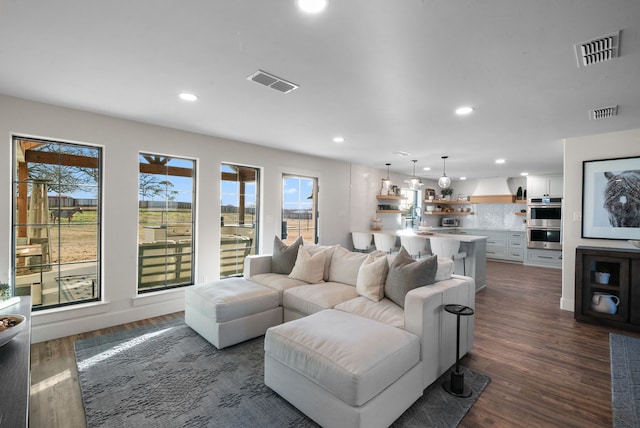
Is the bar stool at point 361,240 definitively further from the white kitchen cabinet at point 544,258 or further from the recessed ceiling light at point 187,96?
the white kitchen cabinet at point 544,258

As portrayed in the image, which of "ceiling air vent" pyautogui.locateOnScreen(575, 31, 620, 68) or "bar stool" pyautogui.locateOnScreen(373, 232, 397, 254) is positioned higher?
"ceiling air vent" pyautogui.locateOnScreen(575, 31, 620, 68)

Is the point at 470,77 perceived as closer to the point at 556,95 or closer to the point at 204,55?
the point at 556,95

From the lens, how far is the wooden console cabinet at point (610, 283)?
139 inches

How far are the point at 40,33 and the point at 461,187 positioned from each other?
33.1ft

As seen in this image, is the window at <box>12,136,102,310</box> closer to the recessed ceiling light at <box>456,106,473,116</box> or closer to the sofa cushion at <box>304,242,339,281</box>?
the sofa cushion at <box>304,242,339,281</box>

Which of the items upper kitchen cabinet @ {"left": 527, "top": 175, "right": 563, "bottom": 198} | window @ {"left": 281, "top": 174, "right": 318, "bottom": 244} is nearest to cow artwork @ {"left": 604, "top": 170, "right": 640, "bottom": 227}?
upper kitchen cabinet @ {"left": 527, "top": 175, "right": 563, "bottom": 198}

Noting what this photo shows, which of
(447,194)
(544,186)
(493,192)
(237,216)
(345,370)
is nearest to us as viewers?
(345,370)

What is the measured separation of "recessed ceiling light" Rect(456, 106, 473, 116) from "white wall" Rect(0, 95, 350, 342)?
3.03 meters

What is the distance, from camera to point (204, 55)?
2133 millimetres

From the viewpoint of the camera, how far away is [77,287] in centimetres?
352

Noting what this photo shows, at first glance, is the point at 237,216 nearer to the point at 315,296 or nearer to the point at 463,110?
the point at 315,296

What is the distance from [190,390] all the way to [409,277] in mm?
1950

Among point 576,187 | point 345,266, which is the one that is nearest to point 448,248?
point 576,187

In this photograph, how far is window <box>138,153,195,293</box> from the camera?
3.93 meters
